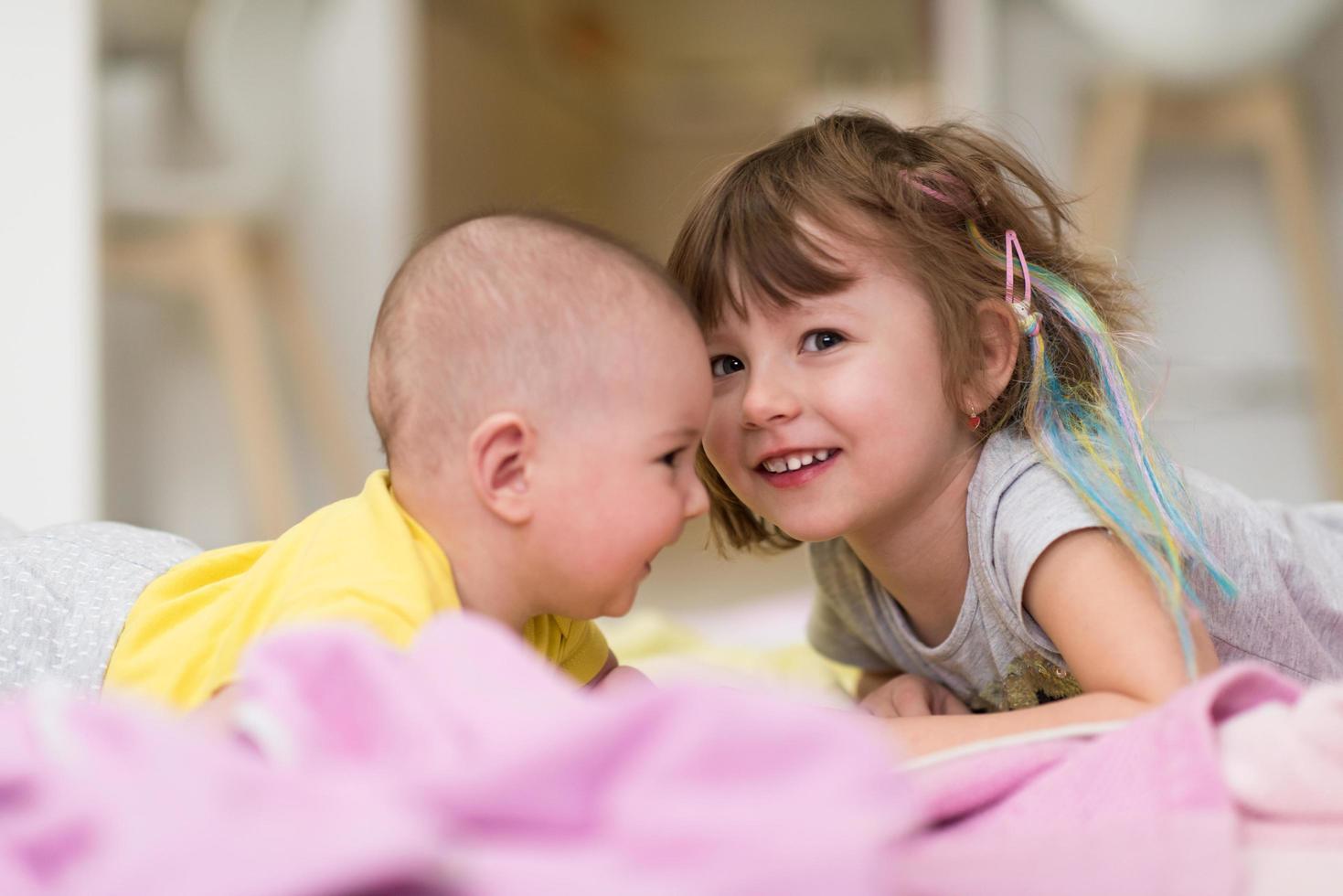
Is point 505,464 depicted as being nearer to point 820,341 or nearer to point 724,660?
point 820,341

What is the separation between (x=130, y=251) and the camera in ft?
7.80

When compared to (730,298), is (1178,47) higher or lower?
higher

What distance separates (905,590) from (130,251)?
69.5 inches

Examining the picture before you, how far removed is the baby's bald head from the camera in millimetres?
766

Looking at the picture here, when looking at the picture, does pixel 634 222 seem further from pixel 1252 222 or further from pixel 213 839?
pixel 213 839

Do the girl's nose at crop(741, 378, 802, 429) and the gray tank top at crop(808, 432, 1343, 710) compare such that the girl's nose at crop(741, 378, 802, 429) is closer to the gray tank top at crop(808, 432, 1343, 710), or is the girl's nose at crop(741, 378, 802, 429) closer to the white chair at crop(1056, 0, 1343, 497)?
the gray tank top at crop(808, 432, 1343, 710)

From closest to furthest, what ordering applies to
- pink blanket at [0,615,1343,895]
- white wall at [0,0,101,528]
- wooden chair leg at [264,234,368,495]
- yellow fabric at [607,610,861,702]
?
pink blanket at [0,615,1343,895] < yellow fabric at [607,610,861,702] < white wall at [0,0,101,528] < wooden chair leg at [264,234,368,495]

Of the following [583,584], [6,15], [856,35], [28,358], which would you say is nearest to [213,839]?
[583,584]

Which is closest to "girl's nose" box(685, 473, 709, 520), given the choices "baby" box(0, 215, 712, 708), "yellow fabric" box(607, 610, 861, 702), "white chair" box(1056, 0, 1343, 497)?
"baby" box(0, 215, 712, 708)

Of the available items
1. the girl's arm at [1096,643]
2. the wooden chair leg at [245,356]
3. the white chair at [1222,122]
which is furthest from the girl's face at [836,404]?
the wooden chair leg at [245,356]

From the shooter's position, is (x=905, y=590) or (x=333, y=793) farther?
(x=905, y=590)

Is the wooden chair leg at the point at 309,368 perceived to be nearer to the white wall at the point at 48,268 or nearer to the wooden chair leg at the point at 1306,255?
the white wall at the point at 48,268

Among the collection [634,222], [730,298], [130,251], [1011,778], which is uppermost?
[730,298]

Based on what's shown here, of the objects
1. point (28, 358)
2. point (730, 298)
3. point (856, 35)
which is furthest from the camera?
point (856, 35)
